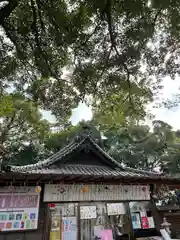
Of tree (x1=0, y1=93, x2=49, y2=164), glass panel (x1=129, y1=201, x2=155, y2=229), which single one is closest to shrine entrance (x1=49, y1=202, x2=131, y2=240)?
glass panel (x1=129, y1=201, x2=155, y2=229)

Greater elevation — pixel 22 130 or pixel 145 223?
pixel 22 130

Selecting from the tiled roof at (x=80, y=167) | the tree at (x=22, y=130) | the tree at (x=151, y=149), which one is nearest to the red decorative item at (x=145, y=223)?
the tiled roof at (x=80, y=167)

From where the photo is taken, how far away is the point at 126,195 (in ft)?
22.4

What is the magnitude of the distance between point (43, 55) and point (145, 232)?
669cm

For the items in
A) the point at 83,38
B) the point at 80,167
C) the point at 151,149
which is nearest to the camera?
the point at 83,38

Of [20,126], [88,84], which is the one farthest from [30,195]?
[20,126]

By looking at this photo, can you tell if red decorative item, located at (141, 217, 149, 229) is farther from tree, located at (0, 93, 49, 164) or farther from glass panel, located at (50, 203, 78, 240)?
tree, located at (0, 93, 49, 164)

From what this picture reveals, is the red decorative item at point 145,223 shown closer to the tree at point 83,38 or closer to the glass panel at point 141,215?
the glass panel at point 141,215

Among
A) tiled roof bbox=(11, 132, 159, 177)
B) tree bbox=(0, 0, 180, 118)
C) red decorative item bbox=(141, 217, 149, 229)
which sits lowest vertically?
red decorative item bbox=(141, 217, 149, 229)

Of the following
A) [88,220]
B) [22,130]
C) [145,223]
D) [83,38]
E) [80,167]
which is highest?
[22,130]

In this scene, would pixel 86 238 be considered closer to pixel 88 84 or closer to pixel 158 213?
pixel 158 213

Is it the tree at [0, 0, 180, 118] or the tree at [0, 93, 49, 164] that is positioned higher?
the tree at [0, 93, 49, 164]

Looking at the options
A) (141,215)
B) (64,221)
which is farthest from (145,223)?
(64,221)

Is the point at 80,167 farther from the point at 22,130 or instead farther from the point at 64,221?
the point at 22,130
